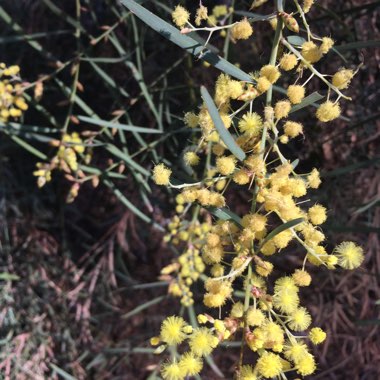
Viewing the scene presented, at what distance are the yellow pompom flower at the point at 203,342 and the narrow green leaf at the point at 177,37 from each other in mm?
312

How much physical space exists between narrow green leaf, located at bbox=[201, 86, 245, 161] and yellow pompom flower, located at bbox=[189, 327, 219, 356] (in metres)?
0.20

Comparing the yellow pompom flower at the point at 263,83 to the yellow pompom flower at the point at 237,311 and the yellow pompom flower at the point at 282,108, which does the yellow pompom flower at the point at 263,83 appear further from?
the yellow pompom flower at the point at 237,311

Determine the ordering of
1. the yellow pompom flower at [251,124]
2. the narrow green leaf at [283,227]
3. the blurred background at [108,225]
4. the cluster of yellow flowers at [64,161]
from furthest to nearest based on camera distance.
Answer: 1. the blurred background at [108,225]
2. the cluster of yellow flowers at [64,161]
3. the yellow pompom flower at [251,124]
4. the narrow green leaf at [283,227]

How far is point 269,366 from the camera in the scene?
578mm

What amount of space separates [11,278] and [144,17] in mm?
1102

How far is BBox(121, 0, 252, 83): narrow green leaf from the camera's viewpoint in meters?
0.70

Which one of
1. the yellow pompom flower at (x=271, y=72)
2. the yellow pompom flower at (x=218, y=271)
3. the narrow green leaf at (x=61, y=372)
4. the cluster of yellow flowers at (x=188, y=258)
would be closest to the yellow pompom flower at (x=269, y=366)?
the yellow pompom flower at (x=218, y=271)

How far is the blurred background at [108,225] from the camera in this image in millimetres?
1474

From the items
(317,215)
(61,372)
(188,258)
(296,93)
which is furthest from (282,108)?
(61,372)

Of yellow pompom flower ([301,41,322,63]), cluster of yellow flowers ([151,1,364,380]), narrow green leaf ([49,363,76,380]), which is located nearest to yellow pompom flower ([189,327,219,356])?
cluster of yellow flowers ([151,1,364,380])

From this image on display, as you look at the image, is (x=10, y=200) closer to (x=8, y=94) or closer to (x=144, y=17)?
(x=8, y=94)

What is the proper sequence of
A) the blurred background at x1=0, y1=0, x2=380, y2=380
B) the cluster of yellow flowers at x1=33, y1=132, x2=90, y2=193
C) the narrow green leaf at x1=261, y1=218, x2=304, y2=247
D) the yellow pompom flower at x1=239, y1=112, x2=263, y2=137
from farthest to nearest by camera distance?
the blurred background at x1=0, y1=0, x2=380, y2=380
the cluster of yellow flowers at x1=33, y1=132, x2=90, y2=193
the yellow pompom flower at x1=239, y1=112, x2=263, y2=137
the narrow green leaf at x1=261, y1=218, x2=304, y2=247

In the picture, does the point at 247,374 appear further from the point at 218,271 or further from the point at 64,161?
the point at 64,161

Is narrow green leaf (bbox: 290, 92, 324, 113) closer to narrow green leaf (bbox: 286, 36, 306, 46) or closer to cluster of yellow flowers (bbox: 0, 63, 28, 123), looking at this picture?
narrow green leaf (bbox: 286, 36, 306, 46)
